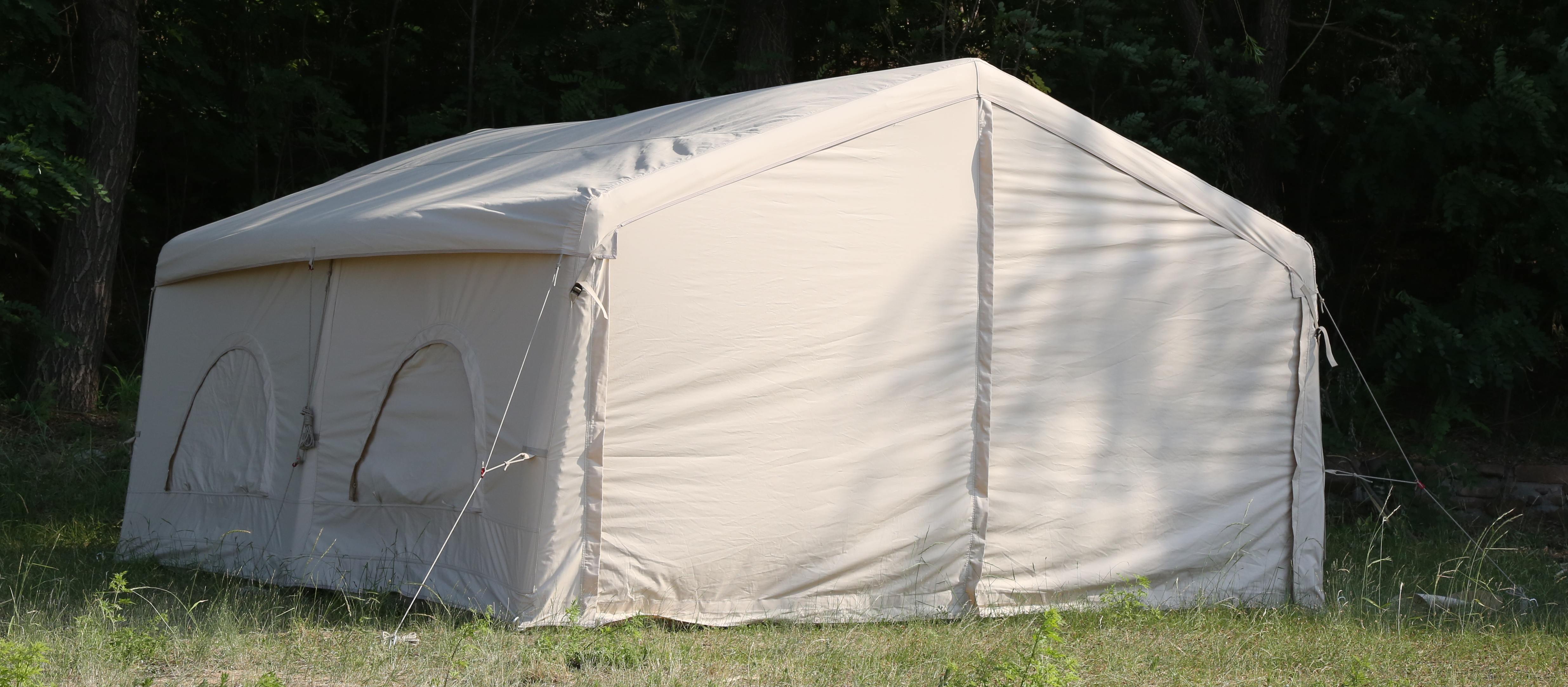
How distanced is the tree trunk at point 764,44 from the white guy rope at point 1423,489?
4661 millimetres

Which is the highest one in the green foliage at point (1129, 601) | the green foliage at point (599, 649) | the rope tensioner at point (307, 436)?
the rope tensioner at point (307, 436)

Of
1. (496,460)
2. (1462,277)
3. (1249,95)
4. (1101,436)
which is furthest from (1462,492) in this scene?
(496,460)

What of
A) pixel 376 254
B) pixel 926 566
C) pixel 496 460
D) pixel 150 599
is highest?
pixel 376 254

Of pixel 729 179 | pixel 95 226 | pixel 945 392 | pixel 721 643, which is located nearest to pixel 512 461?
pixel 721 643

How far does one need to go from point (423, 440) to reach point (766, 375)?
136 centimetres

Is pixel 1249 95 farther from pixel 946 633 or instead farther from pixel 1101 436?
pixel 946 633

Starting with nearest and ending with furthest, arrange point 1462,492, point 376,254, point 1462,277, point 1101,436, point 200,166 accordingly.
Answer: point 376,254 → point 1101,436 → point 1462,492 → point 1462,277 → point 200,166

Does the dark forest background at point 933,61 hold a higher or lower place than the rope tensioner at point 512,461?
higher

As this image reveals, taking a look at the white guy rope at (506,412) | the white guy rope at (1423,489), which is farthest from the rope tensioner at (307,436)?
the white guy rope at (1423,489)

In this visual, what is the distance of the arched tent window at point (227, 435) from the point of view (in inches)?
219

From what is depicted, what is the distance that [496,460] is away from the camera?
4.49 metres

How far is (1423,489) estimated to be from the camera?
231 inches

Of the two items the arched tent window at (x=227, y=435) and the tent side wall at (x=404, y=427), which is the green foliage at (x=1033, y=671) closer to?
the tent side wall at (x=404, y=427)

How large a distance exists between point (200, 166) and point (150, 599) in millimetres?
8384
